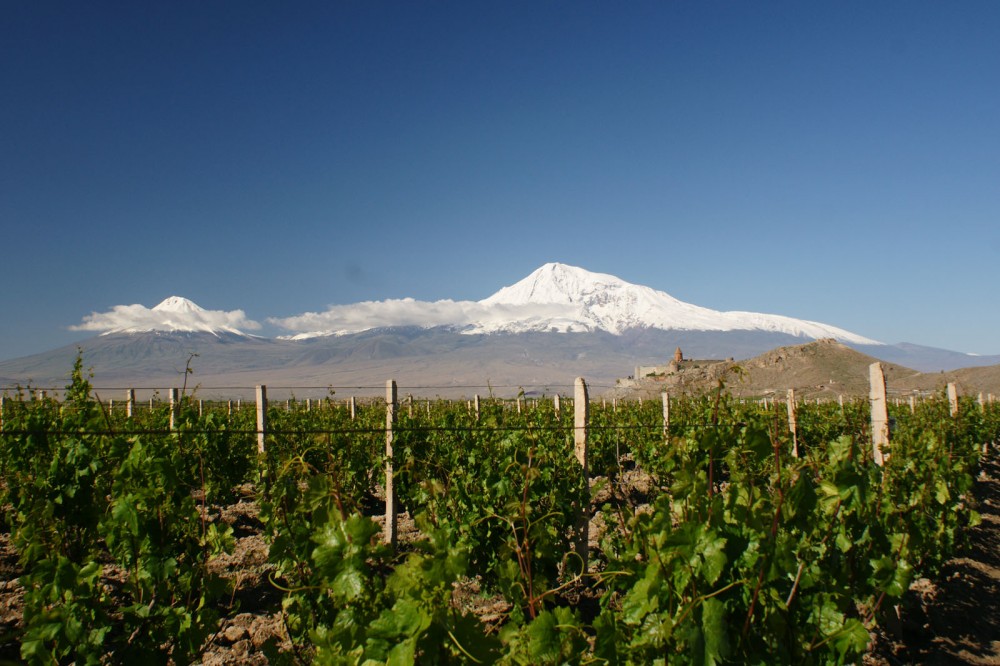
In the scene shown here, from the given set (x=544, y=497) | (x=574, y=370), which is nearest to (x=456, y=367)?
(x=574, y=370)

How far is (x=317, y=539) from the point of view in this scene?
185 cm

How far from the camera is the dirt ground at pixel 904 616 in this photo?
13.2 feet

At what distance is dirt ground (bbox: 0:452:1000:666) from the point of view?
4.03 meters

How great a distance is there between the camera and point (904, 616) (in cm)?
497

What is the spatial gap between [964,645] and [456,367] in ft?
573

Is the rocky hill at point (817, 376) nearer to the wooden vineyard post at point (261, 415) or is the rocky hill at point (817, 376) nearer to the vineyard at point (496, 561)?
the wooden vineyard post at point (261, 415)

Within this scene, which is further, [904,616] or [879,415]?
[879,415]

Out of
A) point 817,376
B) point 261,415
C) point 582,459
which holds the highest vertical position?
point 261,415

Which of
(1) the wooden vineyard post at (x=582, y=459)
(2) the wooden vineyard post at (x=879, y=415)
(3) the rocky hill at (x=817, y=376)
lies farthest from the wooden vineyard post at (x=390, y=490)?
(3) the rocky hill at (x=817, y=376)

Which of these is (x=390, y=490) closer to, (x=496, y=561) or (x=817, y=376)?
(x=496, y=561)

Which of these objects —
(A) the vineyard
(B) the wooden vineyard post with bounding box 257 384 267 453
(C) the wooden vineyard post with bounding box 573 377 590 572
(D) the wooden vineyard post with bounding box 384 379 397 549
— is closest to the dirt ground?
(A) the vineyard

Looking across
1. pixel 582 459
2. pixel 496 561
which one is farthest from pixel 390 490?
pixel 582 459

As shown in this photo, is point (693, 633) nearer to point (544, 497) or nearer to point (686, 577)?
point (686, 577)

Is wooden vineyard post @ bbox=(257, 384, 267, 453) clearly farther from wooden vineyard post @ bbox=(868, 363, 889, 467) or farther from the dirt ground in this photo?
wooden vineyard post @ bbox=(868, 363, 889, 467)
